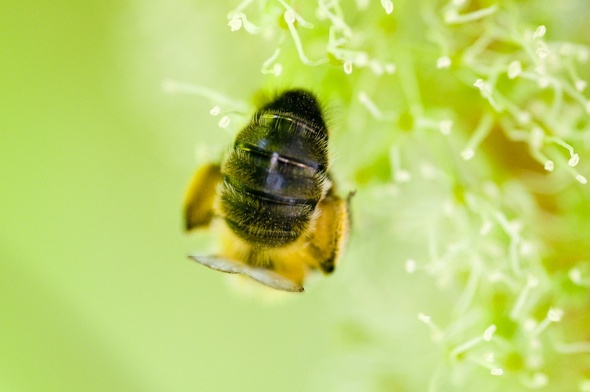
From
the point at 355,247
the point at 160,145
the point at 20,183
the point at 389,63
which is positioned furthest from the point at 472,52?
the point at 20,183

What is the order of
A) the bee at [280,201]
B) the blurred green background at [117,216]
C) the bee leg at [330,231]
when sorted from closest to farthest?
the bee at [280,201] < the bee leg at [330,231] < the blurred green background at [117,216]

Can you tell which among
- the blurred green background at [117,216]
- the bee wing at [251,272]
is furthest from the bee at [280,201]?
the blurred green background at [117,216]

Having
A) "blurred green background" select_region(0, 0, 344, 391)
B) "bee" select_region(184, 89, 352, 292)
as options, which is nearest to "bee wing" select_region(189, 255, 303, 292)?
"bee" select_region(184, 89, 352, 292)

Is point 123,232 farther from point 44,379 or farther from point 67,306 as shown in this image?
point 44,379

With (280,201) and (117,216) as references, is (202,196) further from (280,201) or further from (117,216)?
(117,216)

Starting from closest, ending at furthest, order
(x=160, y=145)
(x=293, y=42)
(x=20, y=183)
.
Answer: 1. (x=293, y=42)
2. (x=20, y=183)
3. (x=160, y=145)

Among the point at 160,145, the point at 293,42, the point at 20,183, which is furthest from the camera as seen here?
the point at 160,145

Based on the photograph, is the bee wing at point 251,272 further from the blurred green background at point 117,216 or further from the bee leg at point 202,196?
the blurred green background at point 117,216
